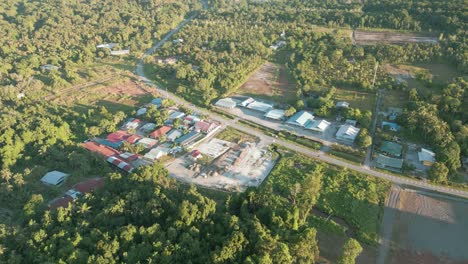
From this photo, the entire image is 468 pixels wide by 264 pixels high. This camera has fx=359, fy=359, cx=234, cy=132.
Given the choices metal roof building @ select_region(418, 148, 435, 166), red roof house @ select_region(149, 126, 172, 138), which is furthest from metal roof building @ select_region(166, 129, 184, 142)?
metal roof building @ select_region(418, 148, 435, 166)

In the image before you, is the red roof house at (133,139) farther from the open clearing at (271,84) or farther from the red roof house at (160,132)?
the open clearing at (271,84)

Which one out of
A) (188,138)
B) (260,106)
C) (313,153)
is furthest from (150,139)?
(313,153)

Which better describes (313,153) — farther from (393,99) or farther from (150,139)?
(150,139)

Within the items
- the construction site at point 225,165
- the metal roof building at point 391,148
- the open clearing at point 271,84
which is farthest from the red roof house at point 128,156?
the metal roof building at point 391,148

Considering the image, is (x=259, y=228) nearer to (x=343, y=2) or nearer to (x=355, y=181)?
(x=355, y=181)

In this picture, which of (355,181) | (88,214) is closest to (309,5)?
(355,181)

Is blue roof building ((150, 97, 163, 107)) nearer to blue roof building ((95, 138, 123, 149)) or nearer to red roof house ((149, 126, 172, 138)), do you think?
red roof house ((149, 126, 172, 138))
